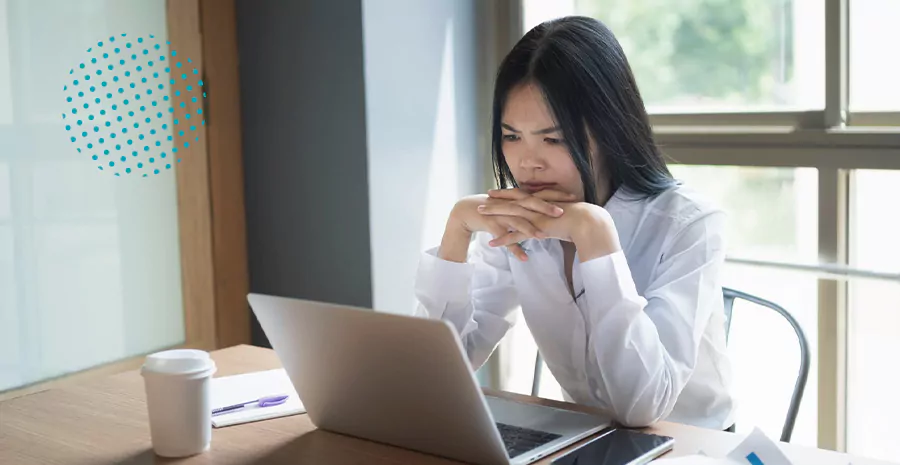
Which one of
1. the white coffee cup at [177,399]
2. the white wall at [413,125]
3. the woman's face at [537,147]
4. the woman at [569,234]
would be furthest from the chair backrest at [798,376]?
the white wall at [413,125]

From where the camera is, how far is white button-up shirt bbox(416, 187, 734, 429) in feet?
4.58

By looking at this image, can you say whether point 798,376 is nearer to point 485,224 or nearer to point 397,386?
point 485,224

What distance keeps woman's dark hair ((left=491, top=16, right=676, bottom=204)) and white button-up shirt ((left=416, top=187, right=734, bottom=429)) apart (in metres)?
0.05

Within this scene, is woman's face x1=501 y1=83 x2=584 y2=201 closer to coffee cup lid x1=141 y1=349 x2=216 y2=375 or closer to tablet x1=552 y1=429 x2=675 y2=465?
tablet x1=552 y1=429 x2=675 y2=465

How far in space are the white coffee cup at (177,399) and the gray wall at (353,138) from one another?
1.24 m

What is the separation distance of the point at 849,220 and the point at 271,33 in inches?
57.6

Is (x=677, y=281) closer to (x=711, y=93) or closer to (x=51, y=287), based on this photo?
(x=711, y=93)

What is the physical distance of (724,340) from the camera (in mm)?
1677

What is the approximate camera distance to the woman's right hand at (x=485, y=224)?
5.01 ft

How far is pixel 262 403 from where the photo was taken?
1.40 m

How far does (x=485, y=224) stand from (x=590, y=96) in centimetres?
26

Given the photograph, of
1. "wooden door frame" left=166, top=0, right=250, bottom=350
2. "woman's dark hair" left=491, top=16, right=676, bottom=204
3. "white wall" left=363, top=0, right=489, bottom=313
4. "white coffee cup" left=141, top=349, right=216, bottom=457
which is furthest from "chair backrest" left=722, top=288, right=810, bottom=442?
"wooden door frame" left=166, top=0, right=250, bottom=350

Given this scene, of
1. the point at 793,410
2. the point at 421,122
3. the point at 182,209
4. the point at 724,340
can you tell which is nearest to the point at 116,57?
the point at 182,209

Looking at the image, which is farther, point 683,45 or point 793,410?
point 683,45
